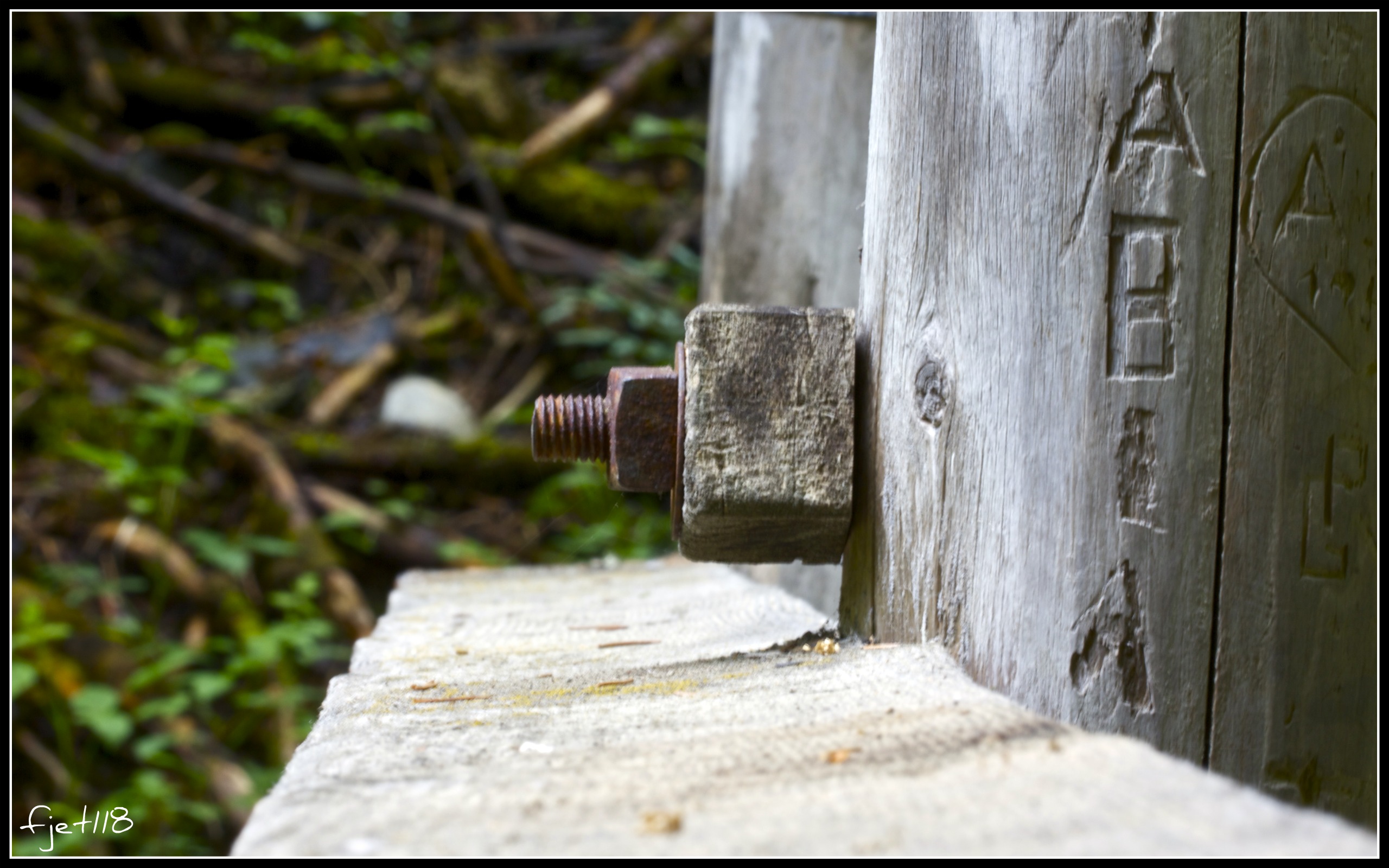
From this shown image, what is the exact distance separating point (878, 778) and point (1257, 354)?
61 cm

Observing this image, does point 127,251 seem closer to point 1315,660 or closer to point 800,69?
point 800,69

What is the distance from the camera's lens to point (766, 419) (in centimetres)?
120

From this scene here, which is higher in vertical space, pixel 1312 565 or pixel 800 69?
pixel 800 69

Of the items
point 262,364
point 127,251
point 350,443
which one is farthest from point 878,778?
point 127,251

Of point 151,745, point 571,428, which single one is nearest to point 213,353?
point 151,745

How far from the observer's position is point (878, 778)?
2.44 ft

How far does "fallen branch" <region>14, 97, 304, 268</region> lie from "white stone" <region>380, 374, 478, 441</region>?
1127 mm

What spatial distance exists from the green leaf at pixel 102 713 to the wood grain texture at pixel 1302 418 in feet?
9.82

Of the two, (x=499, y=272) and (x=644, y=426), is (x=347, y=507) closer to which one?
(x=499, y=272)

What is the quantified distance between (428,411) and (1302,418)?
160 inches

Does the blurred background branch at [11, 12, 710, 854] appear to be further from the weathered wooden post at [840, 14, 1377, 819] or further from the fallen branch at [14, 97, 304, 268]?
the weathered wooden post at [840, 14, 1377, 819]

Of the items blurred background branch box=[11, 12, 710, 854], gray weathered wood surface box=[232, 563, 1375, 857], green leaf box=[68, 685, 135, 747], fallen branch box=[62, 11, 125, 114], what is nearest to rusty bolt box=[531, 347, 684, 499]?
gray weathered wood surface box=[232, 563, 1375, 857]

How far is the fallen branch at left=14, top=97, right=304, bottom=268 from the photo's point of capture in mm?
4848

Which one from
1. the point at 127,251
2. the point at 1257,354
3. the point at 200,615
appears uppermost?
the point at 127,251
